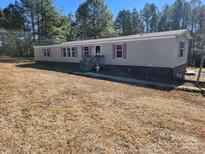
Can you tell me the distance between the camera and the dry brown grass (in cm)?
340

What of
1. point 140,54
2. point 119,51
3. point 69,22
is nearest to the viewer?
point 140,54

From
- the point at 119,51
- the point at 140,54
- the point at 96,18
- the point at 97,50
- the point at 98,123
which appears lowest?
the point at 98,123

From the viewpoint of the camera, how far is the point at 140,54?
39.7 feet

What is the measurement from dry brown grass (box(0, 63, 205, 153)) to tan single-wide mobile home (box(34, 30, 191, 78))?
478 cm

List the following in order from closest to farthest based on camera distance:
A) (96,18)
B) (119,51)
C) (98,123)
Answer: (98,123) → (119,51) → (96,18)

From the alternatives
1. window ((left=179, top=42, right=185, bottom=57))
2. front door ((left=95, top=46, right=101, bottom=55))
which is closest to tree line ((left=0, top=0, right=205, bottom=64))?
window ((left=179, top=42, right=185, bottom=57))

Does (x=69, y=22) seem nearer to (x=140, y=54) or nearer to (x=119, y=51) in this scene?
(x=119, y=51)

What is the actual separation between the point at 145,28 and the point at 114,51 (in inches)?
1194

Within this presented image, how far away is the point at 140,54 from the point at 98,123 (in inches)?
342

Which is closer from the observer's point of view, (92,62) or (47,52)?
(92,62)

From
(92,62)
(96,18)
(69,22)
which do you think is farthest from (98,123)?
(69,22)

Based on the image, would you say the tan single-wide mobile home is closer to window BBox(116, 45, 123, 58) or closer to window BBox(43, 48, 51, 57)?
window BBox(116, 45, 123, 58)

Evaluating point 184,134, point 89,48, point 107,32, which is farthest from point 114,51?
point 107,32

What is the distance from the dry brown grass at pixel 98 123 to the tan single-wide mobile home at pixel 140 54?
188 inches
